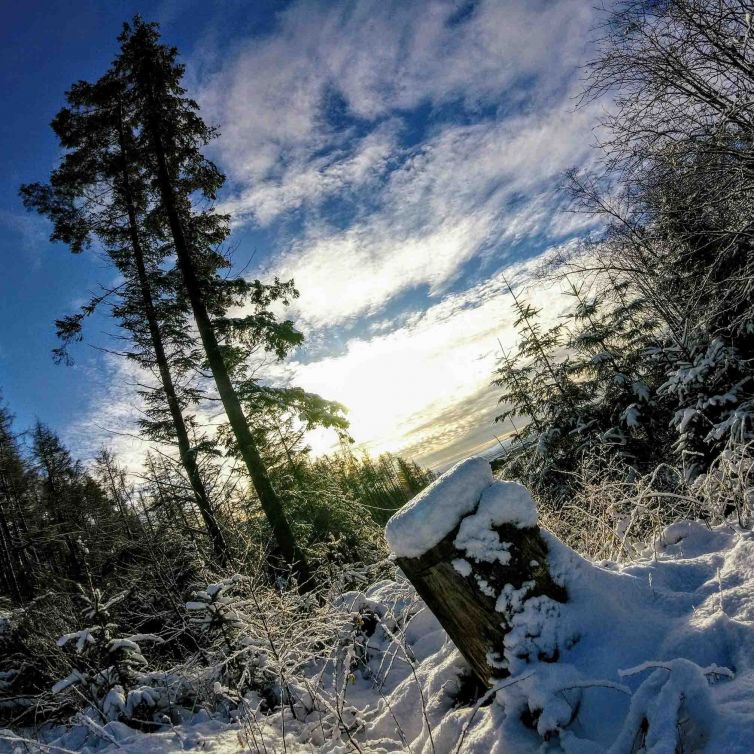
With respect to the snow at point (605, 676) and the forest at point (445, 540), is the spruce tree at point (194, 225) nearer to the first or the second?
the forest at point (445, 540)

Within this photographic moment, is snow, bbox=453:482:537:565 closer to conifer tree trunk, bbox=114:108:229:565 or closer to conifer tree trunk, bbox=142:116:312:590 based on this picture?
conifer tree trunk, bbox=142:116:312:590

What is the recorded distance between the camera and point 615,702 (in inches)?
66.9

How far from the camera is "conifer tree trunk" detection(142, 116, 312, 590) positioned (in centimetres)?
771

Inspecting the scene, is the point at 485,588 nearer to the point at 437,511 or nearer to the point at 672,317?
the point at 437,511

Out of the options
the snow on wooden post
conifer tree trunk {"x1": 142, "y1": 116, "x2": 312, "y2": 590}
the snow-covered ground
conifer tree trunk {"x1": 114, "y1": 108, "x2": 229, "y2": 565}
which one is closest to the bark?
the snow on wooden post

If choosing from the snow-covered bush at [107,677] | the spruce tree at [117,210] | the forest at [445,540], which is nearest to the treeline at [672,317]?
the forest at [445,540]

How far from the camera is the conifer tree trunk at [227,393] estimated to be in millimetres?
7707

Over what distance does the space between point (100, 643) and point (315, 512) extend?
7.84 meters

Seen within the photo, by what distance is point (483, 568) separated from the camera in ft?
7.15

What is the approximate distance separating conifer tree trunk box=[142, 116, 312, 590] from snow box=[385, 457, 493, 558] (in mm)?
5766

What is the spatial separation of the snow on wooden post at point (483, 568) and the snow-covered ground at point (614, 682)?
3.4 inches

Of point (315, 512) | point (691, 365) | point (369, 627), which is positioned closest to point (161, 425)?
point (315, 512)

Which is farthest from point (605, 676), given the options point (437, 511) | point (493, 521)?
point (437, 511)

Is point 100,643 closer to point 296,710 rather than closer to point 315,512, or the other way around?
point 296,710
